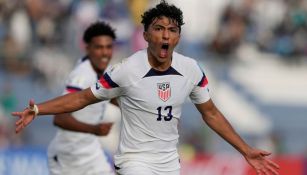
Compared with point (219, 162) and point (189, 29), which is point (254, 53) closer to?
point (189, 29)

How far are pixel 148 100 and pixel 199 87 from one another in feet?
1.78

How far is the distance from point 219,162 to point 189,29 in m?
6.46

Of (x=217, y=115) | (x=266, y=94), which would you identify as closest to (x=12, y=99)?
(x=266, y=94)

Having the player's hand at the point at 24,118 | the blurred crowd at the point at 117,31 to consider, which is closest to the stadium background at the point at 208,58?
the blurred crowd at the point at 117,31

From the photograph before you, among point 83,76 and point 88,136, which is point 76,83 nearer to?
point 83,76

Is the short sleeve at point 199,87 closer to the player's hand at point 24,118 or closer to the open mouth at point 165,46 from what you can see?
the open mouth at point 165,46

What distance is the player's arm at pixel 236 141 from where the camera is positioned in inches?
297

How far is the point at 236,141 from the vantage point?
25.0 feet

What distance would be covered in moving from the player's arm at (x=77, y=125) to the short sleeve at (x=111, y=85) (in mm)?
1291

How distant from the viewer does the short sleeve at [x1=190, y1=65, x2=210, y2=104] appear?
24.3 ft

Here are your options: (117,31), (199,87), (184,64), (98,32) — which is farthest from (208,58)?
(184,64)

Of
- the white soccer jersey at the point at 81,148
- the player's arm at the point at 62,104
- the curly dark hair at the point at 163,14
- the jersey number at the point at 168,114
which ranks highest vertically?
the curly dark hair at the point at 163,14

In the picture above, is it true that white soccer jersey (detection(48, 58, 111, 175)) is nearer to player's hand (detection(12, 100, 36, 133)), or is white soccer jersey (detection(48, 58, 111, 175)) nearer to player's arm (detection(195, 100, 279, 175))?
player's arm (detection(195, 100, 279, 175))

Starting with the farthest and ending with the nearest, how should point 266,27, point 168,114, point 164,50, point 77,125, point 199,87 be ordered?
point 266,27, point 77,125, point 199,87, point 168,114, point 164,50
